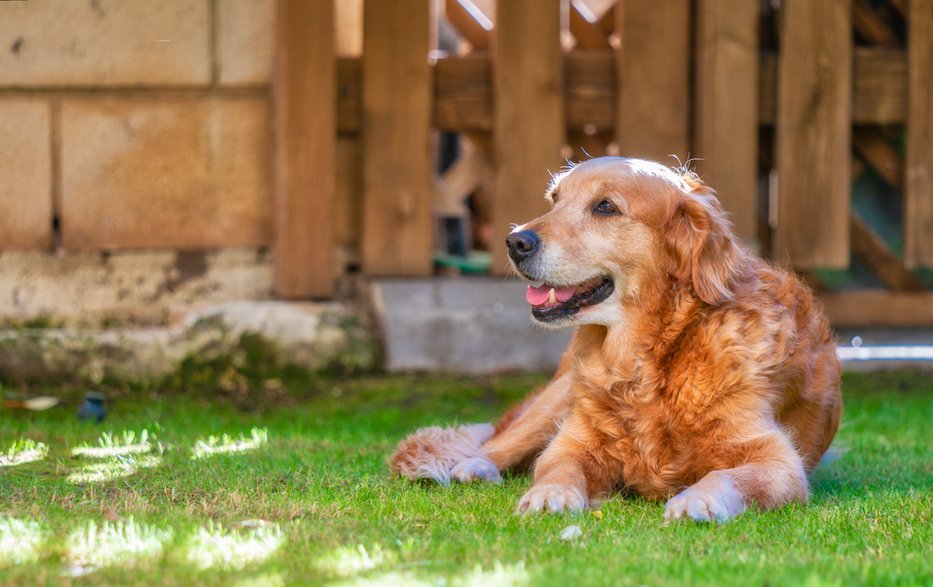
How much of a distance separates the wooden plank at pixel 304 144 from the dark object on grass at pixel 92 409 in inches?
52.9

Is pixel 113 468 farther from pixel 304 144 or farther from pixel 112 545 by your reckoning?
pixel 304 144

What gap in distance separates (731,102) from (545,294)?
123 inches

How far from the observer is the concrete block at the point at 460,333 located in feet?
22.0

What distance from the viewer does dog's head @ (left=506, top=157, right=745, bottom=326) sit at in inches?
166

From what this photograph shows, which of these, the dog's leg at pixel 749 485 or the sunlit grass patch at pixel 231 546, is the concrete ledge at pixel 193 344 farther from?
the sunlit grass patch at pixel 231 546

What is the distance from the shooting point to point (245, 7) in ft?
22.4

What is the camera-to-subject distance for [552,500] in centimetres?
378

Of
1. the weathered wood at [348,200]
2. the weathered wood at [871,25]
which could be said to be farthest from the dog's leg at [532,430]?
the weathered wood at [871,25]

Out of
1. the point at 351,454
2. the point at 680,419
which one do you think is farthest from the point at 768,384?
the point at 351,454

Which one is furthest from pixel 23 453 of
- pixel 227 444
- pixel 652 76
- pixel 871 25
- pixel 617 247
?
pixel 871 25

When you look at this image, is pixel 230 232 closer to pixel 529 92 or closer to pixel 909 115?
pixel 529 92

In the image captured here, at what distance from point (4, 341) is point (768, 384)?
405cm

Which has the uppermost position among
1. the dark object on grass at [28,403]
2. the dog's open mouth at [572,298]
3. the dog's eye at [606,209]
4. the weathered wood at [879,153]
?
the weathered wood at [879,153]

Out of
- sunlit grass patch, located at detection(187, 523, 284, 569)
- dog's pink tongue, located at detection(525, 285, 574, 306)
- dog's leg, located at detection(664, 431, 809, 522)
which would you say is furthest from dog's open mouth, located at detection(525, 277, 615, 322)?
sunlit grass patch, located at detection(187, 523, 284, 569)
